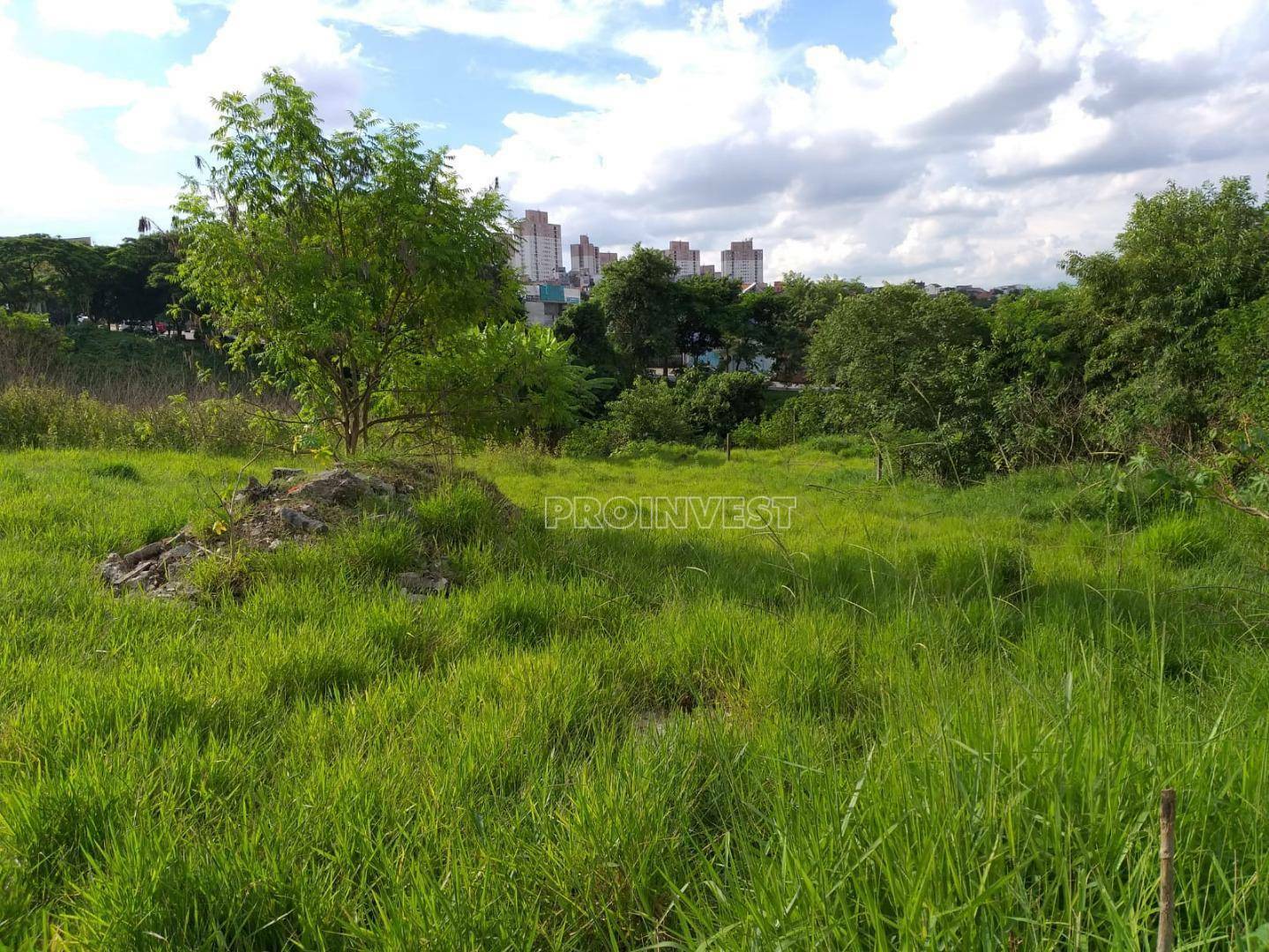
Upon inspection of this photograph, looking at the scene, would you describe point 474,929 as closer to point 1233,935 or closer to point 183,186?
point 1233,935

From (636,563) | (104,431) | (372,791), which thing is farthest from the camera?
(104,431)

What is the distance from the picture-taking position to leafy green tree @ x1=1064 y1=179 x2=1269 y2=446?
35.2 ft

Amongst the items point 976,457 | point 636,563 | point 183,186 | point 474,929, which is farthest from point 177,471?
point 976,457

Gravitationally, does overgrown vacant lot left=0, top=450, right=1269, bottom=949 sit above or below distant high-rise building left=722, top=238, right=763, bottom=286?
below

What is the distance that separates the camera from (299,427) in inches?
327

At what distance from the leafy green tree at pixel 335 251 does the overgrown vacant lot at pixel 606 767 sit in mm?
3664

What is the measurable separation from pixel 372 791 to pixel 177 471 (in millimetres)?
7978

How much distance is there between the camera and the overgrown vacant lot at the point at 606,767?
1305 millimetres

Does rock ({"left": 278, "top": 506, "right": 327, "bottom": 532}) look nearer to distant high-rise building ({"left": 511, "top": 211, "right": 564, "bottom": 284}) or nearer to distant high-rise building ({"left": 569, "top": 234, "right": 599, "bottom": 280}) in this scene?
distant high-rise building ({"left": 511, "top": 211, "right": 564, "bottom": 284})

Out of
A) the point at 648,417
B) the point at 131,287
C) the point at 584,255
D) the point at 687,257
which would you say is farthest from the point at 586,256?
the point at 648,417

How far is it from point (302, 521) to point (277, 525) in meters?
0.17

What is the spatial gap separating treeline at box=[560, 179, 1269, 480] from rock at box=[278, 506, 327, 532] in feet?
21.3

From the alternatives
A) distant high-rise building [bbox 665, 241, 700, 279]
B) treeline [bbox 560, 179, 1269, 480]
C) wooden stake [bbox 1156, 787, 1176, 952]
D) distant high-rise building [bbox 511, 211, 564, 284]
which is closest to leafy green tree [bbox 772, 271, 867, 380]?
treeline [bbox 560, 179, 1269, 480]

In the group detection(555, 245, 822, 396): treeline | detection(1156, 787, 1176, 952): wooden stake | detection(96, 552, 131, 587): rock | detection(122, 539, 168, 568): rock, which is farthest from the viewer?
detection(555, 245, 822, 396): treeline
